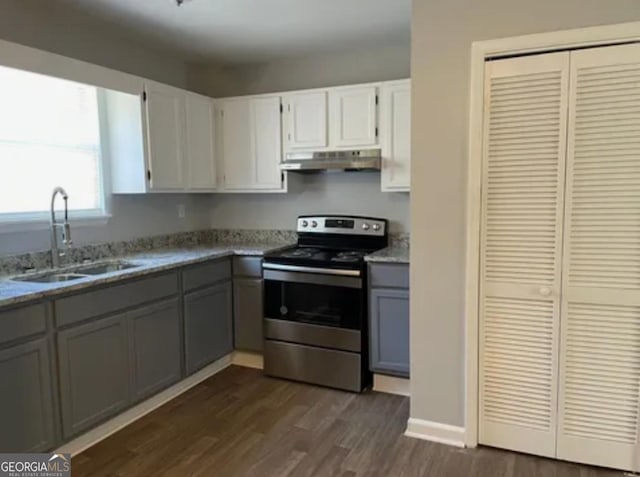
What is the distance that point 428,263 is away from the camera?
8.23ft

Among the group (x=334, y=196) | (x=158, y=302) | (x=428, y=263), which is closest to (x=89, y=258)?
(x=158, y=302)

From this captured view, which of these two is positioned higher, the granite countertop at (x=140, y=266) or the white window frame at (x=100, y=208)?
the white window frame at (x=100, y=208)

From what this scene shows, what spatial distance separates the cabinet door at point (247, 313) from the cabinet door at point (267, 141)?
2.72 feet

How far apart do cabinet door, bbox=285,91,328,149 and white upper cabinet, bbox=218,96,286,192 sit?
103 millimetres

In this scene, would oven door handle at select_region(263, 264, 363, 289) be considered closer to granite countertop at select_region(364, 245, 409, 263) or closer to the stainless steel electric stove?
the stainless steel electric stove

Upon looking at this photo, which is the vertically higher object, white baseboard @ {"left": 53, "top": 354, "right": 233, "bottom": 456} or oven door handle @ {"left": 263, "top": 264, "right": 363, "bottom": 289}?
oven door handle @ {"left": 263, "top": 264, "right": 363, "bottom": 289}

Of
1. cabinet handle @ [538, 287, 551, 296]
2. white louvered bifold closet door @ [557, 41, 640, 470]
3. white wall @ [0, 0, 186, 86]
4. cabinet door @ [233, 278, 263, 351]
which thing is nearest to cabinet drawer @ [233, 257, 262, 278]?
cabinet door @ [233, 278, 263, 351]

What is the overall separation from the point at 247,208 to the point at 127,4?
1903mm

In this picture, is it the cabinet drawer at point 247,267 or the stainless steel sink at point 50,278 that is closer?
the stainless steel sink at point 50,278

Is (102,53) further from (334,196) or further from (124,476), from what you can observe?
(124,476)

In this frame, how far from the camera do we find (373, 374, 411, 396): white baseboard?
3162mm

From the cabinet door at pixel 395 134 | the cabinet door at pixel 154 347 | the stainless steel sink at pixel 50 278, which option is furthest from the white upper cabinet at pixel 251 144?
the stainless steel sink at pixel 50 278

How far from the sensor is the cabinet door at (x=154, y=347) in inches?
109

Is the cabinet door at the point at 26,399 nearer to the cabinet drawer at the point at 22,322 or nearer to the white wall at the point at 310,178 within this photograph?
the cabinet drawer at the point at 22,322
